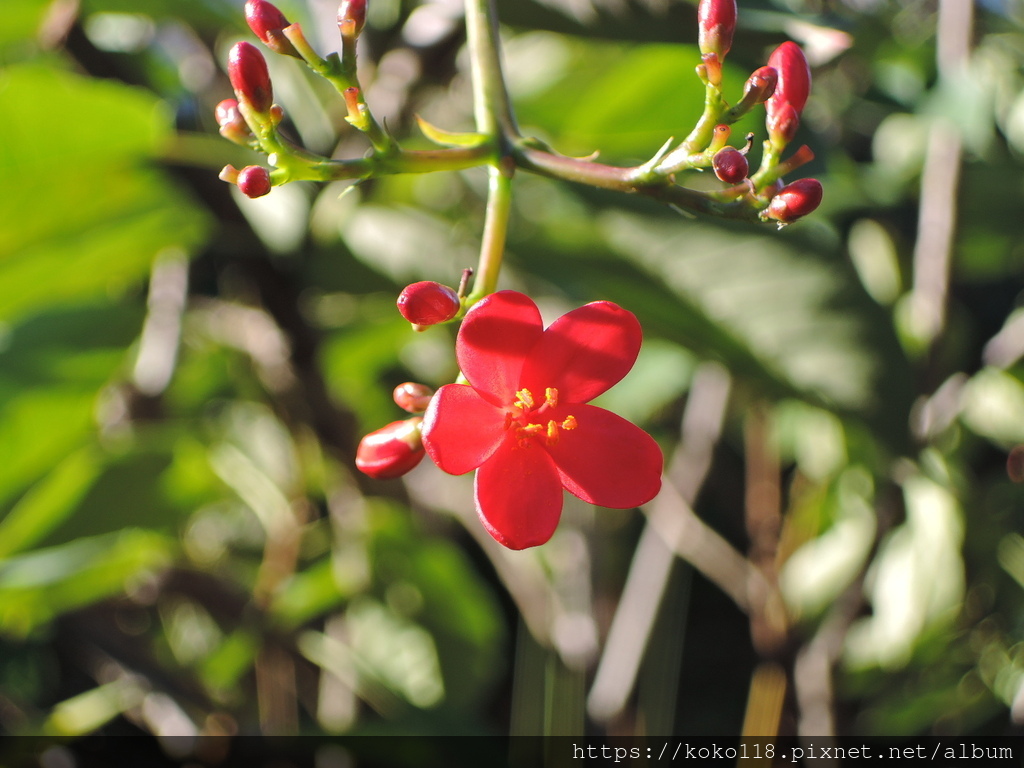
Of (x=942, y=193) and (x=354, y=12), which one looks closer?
(x=354, y=12)

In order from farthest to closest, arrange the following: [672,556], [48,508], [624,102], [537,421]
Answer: [672,556], [48,508], [624,102], [537,421]

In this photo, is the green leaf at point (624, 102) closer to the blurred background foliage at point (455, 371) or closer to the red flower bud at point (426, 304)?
the blurred background foliage at point (455, 371)

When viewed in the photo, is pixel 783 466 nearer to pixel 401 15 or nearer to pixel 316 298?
pixel 316 298

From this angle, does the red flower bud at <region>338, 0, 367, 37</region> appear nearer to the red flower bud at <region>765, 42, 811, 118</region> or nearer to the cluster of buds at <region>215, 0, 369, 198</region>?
the cluster of buds at <region>215, 0, 369, 198</region>

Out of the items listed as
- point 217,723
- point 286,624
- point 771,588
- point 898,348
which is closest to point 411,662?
point 286,624

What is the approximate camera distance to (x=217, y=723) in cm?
129

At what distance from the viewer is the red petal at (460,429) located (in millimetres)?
492

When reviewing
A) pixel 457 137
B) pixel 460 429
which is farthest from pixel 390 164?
A: pixel 460 429

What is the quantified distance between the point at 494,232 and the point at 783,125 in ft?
0.62

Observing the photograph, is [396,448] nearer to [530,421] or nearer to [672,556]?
[530,421]

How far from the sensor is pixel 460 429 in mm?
515

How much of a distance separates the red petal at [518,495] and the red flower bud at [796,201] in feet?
0.66

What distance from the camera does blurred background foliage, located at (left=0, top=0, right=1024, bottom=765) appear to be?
3.17 ft

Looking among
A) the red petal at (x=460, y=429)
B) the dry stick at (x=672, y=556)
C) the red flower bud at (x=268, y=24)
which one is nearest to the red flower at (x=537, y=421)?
the red petal at (x=460, y=429)
